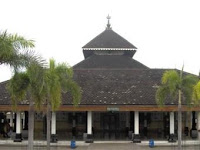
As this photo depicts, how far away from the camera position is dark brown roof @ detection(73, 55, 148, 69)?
4484 cm

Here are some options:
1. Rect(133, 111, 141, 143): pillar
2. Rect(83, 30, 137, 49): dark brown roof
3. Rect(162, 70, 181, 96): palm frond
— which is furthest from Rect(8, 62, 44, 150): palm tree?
Rect(83, 30, 137, 49): dark brown roof

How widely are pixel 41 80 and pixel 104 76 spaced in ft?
57.7

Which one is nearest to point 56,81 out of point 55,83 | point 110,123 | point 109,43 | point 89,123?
point 55,83

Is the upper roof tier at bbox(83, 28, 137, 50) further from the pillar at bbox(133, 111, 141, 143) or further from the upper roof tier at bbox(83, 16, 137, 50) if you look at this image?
the pillar at bbox(133, 111, 141, 143)

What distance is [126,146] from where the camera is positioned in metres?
28.2

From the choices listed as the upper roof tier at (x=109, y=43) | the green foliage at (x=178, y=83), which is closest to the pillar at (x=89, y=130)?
the green foliage at (x=178, y=83)

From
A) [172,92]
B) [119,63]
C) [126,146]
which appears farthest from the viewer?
[119,63]

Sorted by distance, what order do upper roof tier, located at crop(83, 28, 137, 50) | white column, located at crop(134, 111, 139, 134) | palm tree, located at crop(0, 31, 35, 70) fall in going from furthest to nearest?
upper roof tier, located at crop(83, 28, 137, 50) < white column, located at crop(134, 111, 139, 134) < palm tree, located at crop(0, 31, 35, 70)

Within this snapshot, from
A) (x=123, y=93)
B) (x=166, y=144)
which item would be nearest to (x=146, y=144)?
(x=166, y=144)

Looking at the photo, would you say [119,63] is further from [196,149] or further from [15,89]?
[15,89]

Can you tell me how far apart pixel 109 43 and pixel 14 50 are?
1164 inches

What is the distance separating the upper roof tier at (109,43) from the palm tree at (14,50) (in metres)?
28.1

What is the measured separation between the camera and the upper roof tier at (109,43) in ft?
148

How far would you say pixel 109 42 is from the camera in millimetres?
45906
